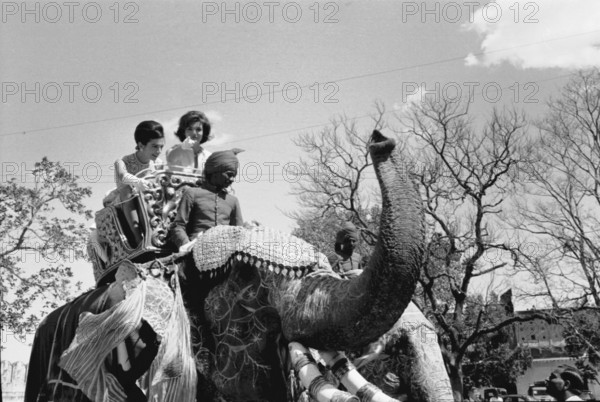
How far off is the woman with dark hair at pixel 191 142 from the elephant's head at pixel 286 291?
1.17 meters

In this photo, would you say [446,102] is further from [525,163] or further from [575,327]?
[575,327]

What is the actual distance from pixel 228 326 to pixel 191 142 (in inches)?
73.7

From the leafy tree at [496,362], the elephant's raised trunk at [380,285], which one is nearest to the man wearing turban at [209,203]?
the elephant's raised trunk at [380,285]

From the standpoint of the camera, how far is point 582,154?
74.6ft

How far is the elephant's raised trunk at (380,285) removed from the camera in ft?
10.6

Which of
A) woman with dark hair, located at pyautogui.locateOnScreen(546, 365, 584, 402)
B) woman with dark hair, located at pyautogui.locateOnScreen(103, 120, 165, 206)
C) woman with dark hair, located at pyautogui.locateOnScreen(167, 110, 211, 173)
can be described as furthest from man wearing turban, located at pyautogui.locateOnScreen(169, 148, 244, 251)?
woman with dark hair, located at pyautogui.locateOnScreen(546, 365, 584, 402)

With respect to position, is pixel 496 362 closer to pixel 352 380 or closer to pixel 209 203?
pixel 209 203

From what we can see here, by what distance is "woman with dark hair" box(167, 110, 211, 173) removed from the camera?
227 inches

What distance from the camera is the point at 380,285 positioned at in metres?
3.34

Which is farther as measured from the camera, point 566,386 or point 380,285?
point 566,386

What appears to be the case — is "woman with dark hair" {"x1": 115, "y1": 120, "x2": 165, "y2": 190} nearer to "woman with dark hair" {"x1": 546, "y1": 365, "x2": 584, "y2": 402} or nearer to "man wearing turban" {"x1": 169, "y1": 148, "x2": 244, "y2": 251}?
"man wearing turban" {"x1": 169, "y1": 148, "x2": 244, "y2": 251}

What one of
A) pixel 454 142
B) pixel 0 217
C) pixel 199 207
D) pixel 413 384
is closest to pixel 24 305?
pixel 0 217

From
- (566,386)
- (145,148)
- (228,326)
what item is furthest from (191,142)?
(566,386)

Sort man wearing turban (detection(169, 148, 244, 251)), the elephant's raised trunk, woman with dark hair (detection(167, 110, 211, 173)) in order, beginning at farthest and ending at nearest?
1. woman with dark hair (detection(167, 110, 211, 173))
2. man wearing turban (detection(169, 148, 244, 251))
3. the elephant's raised trunk
